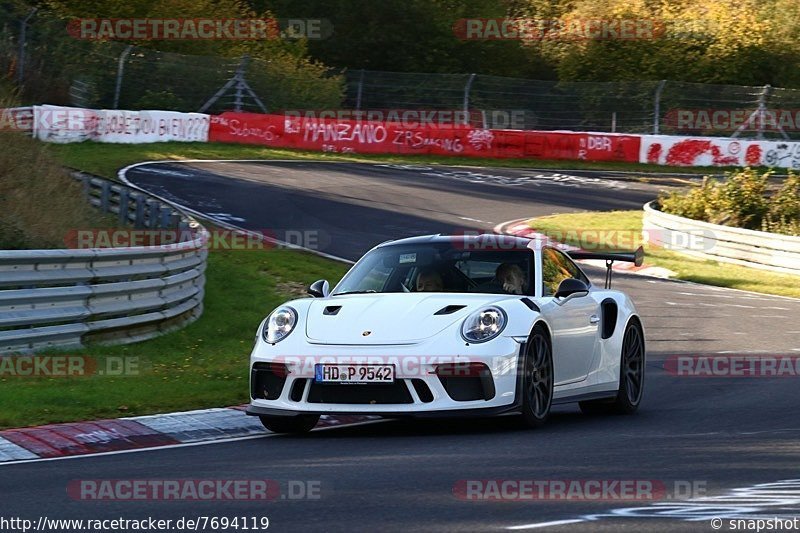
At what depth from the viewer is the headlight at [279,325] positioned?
8773 mm

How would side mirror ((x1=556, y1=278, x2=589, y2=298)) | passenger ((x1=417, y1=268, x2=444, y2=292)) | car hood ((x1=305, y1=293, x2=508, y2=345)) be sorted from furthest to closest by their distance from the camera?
passenger ((x1=417, y1=268, x2=444, y2=292)) < side mirror ((x1=556, y1=278, x2=589, y2=298)) < car hood ((x1=305, y1=293, x2=508, y2=345))

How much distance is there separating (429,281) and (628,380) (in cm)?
198

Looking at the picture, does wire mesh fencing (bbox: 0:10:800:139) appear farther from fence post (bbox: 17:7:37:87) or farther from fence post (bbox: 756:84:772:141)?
fence post (bbox: 17:7:37:87)

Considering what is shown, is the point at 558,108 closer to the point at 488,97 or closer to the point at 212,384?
the point at 488,97

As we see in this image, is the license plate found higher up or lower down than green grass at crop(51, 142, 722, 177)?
higher up

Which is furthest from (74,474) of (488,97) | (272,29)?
(272,29)

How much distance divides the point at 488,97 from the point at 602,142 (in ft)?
12.7

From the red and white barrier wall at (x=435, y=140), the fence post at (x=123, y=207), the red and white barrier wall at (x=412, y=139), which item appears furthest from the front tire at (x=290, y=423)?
the red and white barrier wall at (x=412, y=139)

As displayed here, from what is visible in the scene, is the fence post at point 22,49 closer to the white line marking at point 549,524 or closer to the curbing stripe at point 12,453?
the curbing stripe at point 12,453

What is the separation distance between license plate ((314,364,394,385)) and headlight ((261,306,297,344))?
510mm

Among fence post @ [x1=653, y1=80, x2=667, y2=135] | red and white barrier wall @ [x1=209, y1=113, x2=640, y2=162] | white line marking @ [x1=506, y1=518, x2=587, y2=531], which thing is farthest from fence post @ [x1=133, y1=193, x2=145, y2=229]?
fence post @ [x1=653, y1=80, x2=667, y2=135]

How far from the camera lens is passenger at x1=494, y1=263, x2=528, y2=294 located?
9.34 meters

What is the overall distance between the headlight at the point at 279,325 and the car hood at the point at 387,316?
0.38ft

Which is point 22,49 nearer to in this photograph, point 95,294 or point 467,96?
point 467,96
